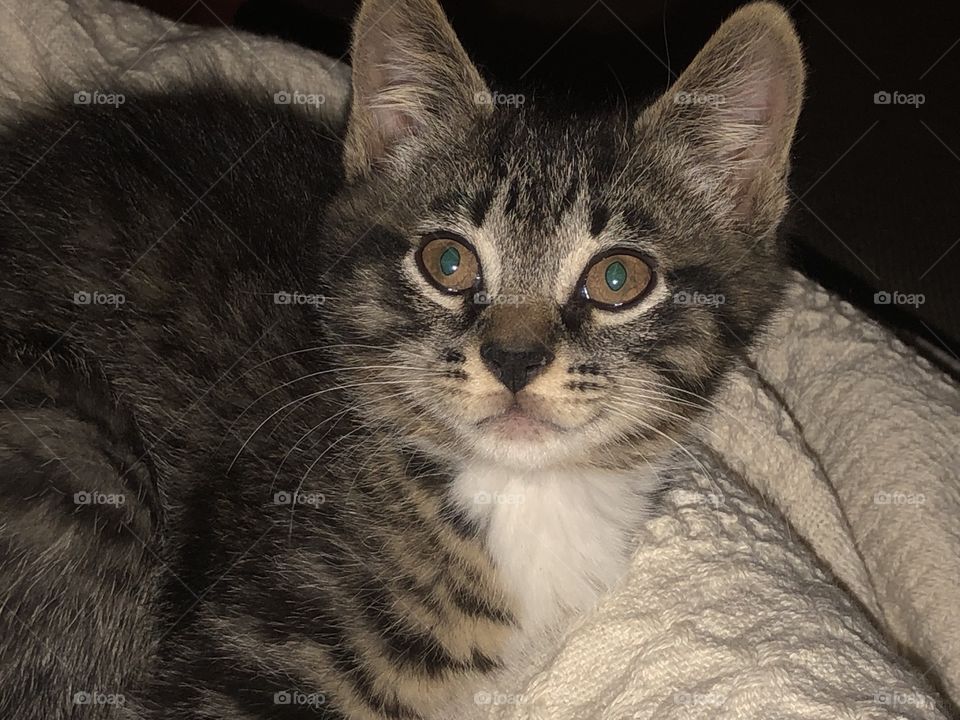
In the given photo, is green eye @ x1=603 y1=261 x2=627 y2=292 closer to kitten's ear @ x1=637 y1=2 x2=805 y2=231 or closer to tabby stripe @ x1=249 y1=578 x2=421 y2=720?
kitten's ear @ x1=637 y1=2 x2=805 y2=231

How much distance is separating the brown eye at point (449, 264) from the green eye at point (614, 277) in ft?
0.59

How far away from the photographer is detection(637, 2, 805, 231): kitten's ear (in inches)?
56.5

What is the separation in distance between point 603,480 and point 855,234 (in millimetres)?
1537

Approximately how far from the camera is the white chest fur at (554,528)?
154 centimetres

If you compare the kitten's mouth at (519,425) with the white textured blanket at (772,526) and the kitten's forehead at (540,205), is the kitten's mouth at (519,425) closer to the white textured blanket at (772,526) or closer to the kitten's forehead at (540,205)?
the kitten's forehead at (540,205)

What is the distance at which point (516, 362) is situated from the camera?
1276 millimetres

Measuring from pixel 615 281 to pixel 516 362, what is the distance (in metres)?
0.22

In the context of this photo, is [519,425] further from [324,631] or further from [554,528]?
[324,631]

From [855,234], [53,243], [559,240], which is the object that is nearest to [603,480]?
[559,240]

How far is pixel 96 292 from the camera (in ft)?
5.50

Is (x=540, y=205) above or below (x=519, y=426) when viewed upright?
above

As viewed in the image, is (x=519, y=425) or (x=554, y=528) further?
(x=554, y=528)

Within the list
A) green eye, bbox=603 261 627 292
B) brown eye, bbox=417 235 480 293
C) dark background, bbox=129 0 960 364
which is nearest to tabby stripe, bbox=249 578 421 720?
brown eye, bbox=417 235 480 293

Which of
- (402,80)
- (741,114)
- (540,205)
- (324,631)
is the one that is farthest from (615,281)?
(324,631)
